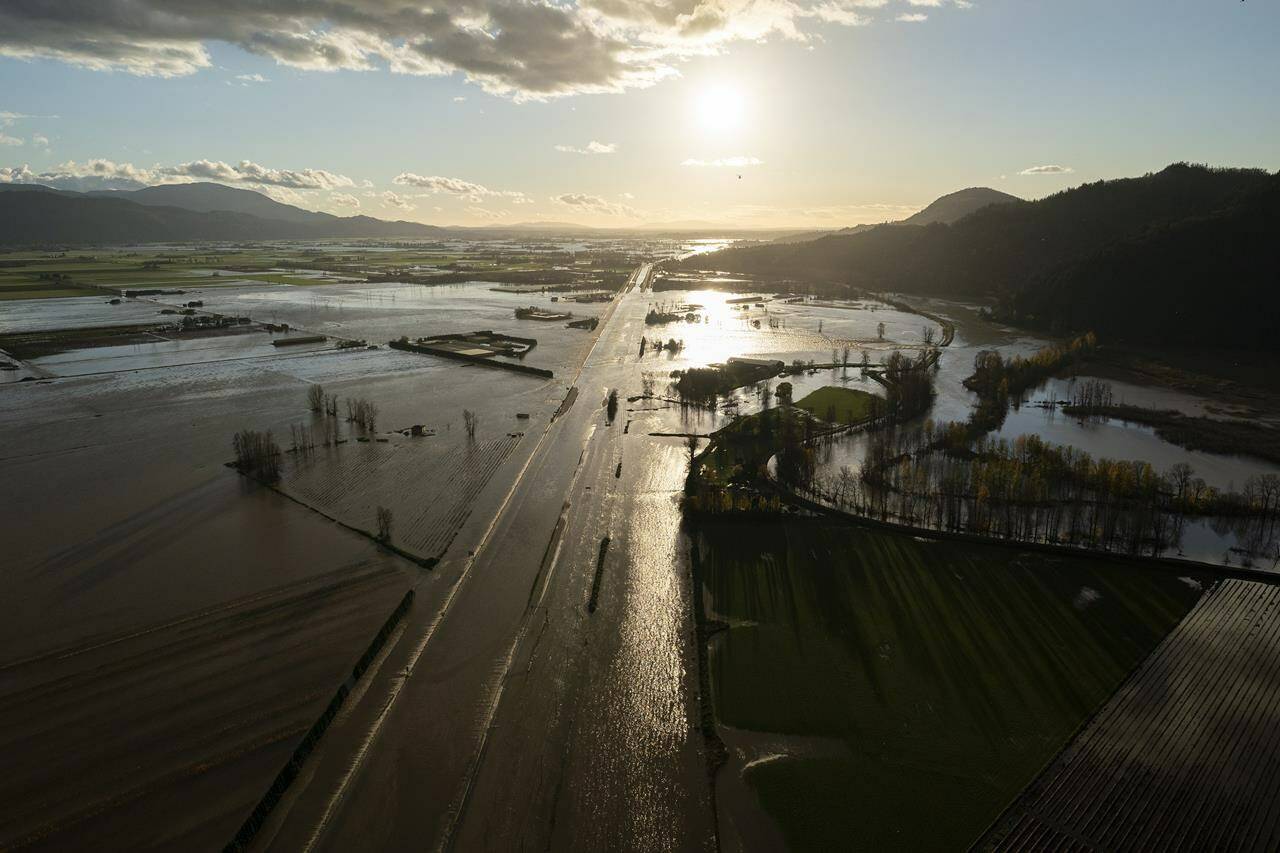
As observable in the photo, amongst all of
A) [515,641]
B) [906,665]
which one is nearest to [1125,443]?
[906,665]

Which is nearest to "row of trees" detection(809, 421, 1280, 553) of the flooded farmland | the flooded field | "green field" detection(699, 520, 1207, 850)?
the flooded farmland

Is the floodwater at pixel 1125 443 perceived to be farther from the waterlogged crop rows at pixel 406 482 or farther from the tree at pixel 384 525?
the tree at pixel 384 525

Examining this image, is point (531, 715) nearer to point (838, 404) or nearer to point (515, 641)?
point (515, 641)

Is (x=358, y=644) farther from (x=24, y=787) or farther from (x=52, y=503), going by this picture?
(x=52, y=503)

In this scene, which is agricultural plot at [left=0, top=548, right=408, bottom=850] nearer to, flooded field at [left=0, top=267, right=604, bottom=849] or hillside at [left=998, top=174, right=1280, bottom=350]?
flooded field at [left=0, top=267, right=604, bottom=849]

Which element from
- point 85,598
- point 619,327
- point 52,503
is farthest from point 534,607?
point 619,327

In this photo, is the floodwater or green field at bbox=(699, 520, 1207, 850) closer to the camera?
green field at bbox=(699, 520, 1207, 850)

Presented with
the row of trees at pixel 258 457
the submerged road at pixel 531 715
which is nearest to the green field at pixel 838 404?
the submerged road at pixel 531 715
